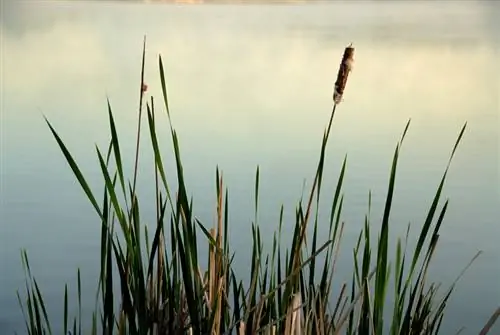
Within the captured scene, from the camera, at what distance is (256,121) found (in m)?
4.81

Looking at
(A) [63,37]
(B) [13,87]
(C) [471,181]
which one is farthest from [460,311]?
(A) [63,37]

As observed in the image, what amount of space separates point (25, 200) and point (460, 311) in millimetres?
1811

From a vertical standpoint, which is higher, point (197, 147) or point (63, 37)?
point (63, 37)

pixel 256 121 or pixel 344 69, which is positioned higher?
pixel 344 69

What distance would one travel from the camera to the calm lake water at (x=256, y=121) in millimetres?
3152

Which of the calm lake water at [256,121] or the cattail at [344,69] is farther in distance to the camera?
the calm lake water at [256,121]

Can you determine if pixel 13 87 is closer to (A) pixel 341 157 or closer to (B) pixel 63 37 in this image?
(B) pixel 63 37

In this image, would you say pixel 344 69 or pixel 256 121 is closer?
pixel 344 69

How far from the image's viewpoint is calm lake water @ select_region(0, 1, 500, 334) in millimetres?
3152

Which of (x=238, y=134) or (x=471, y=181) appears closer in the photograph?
(x=471, y=181)

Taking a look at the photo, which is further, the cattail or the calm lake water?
the calm lake water

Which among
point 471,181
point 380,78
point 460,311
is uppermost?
point 380,78

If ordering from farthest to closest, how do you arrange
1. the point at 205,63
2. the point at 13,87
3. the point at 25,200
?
the point at 205,63 < the point at 13,87 < the point at 25,200

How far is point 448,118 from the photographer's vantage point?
16.0ft
